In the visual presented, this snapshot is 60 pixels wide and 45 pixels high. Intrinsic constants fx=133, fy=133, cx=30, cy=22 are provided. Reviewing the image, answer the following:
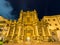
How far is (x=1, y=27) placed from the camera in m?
49.7

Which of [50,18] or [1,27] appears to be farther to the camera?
[50,18]

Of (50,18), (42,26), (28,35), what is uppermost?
(50,18)

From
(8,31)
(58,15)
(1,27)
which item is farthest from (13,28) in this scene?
(58,15)

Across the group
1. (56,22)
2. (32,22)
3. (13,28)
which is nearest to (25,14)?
(32,22)

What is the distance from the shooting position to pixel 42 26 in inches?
1880

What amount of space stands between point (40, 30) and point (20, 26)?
735cm

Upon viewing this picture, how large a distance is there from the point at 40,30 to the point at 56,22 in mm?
13994

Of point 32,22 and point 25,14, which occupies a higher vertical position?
point 25,14

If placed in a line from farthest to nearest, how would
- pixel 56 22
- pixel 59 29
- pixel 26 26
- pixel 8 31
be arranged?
pixel 56 22 → pixel 59 29 → pixel 26 26 → pixel 8 31

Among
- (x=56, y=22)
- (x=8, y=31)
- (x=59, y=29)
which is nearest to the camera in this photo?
(x=8, y=31)

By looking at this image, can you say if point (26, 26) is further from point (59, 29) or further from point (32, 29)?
point (59, 29)

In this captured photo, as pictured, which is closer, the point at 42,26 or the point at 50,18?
the point at 42,26

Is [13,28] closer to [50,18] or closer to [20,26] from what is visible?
[20,26]

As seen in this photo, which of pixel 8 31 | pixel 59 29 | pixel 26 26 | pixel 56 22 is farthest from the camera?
pixel 56 22
